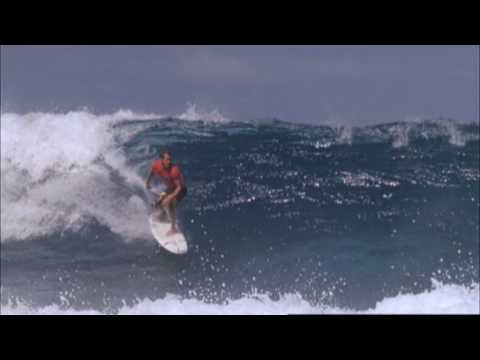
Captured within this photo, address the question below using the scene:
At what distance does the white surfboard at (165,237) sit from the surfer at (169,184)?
0.14ft

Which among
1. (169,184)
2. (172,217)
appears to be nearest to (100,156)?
(169,184)

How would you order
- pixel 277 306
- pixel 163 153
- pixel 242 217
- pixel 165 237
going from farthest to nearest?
pixel 242 217 → pixel 163 153 → pixel 165 237 → pixel 277 306

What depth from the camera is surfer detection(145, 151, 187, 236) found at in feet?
18.6

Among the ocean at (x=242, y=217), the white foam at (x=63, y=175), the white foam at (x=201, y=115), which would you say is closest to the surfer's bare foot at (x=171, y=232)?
the ocean at (x=242, y=217)

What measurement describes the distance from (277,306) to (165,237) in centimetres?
A: 123

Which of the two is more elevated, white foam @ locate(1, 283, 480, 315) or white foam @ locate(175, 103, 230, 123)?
white foam @ locate(175, 103, 230, 123)

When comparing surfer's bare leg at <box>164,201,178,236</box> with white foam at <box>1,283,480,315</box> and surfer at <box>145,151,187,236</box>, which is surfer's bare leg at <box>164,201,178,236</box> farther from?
white foam at <box>1,283,480,315</box>

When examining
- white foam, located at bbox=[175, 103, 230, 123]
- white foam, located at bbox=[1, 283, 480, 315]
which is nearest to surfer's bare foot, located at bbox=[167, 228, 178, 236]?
white foam, located at bbox=[1, 283, 480, 315]

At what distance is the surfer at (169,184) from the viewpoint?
568cm

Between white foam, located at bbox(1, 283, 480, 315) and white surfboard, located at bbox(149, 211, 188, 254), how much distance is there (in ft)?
1.49

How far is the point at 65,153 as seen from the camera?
19.8 ft

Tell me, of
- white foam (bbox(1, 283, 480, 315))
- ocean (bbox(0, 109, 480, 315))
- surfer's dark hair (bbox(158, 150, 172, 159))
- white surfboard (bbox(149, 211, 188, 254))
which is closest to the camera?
white foam (bbox(1, 283, 480, 315))

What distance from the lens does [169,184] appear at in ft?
18.8

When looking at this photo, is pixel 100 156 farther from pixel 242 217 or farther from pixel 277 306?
pixel 277 306
